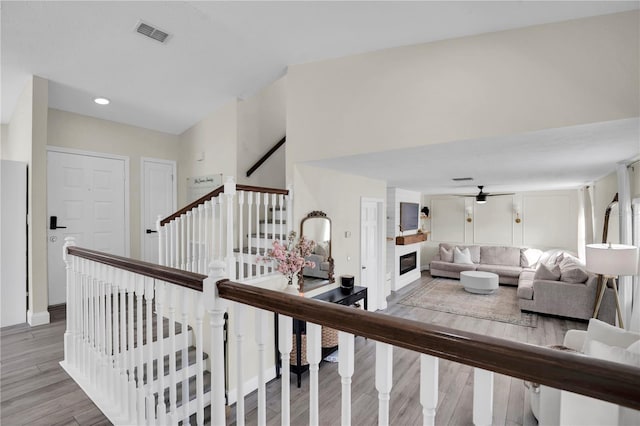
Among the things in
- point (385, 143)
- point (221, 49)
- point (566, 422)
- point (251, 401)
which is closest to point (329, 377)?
point (251, 401)

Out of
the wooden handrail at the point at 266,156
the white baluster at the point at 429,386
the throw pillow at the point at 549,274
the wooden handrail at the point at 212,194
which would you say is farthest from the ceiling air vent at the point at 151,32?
the throw pillow at the point at 549,274

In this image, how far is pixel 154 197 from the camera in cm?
515

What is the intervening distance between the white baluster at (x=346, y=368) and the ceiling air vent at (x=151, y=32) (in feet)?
11.2

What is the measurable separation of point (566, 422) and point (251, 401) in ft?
10.0

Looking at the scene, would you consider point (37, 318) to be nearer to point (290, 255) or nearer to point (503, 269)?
point (290, 255)

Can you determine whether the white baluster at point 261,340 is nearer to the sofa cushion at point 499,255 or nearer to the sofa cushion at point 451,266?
the sofa cushion at point 451,266

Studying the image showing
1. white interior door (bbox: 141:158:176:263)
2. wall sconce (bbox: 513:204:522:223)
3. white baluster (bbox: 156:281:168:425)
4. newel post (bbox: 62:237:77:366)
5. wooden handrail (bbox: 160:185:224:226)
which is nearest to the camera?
white baluster (bbox: 156:281:168:425)

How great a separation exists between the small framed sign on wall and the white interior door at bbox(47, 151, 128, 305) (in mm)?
963

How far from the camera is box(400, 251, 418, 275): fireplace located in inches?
279

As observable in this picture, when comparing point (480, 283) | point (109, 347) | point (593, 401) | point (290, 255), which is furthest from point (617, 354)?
point (480, 283)

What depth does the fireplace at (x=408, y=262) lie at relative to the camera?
7098 mm

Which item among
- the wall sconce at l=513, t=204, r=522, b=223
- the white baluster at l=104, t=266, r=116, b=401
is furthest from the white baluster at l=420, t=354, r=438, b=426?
the wall sconce at l=513, t=204, r=522, b=223

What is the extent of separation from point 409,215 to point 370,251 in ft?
9.10

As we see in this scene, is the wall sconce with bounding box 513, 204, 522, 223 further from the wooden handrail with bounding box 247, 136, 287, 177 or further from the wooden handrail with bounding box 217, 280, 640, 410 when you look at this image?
the wooden handrail with bounding box 217, 280, 640, 410
